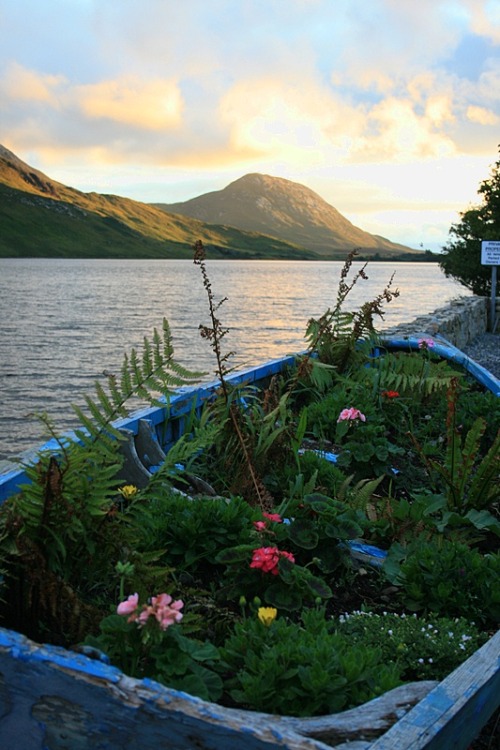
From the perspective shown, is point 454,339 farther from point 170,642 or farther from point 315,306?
point 315,306

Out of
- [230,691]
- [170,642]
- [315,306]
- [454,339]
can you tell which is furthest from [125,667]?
[315,306]

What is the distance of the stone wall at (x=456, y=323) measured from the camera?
1307 cm

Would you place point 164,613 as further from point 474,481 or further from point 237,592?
point 474,481

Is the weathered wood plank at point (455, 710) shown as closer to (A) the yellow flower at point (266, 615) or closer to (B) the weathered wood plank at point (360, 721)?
(B) the weathered wood plank at point (360, 721)

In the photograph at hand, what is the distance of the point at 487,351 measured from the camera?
1725 cm

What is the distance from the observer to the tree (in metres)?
25.6

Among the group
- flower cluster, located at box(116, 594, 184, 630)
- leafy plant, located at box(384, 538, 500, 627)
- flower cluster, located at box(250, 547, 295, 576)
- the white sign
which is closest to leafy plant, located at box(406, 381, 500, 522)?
leafy plant, located at box(384, 538, 500, 627)

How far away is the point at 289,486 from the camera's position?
4.47 metres

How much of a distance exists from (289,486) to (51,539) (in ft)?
6.88

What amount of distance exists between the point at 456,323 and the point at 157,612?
15.1 meters

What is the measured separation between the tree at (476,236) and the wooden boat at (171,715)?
24476 millimetres

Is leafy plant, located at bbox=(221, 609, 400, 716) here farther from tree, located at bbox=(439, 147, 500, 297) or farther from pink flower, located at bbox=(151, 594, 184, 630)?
tree, located at bbox=(439, 147, 500, 297)

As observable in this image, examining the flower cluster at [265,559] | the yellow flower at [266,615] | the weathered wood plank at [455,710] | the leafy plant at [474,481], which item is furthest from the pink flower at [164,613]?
the leafy plant at [474,481]

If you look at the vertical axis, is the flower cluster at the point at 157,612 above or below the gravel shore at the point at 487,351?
above
